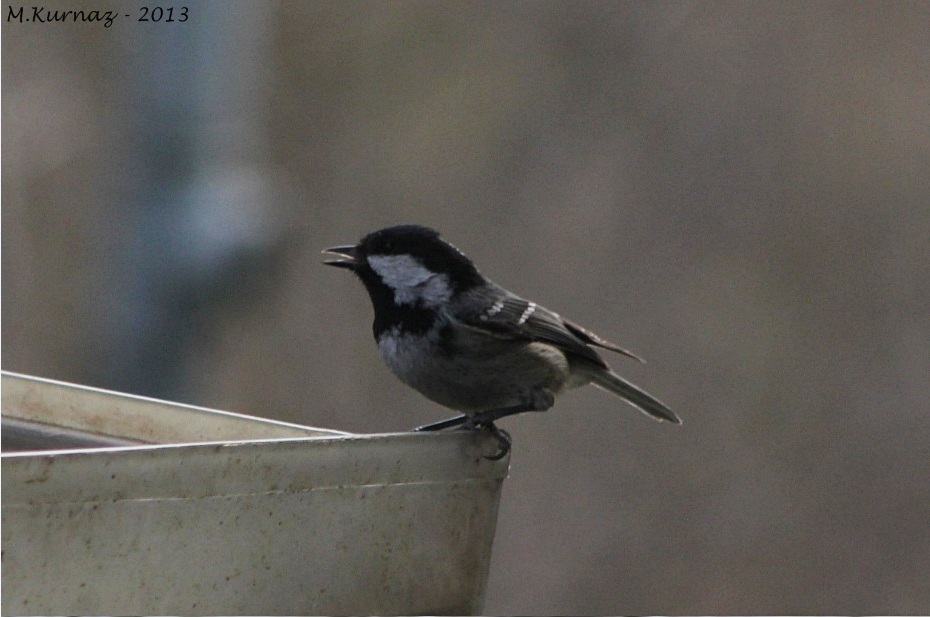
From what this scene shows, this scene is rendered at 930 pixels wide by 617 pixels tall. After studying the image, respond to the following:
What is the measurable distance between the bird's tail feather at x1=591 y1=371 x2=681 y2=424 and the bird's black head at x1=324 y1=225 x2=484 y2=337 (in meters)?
0.58

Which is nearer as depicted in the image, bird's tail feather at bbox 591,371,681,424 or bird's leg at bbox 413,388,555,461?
bird's leg at bbox 413,388,555,461

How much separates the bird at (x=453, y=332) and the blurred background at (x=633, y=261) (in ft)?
5.98

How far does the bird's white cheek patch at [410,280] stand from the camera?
10.2 feet

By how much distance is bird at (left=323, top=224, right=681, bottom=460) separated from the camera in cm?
304

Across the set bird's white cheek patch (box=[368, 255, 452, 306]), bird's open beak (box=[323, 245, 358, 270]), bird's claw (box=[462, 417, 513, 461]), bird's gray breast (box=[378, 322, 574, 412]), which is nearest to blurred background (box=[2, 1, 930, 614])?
bird's open beak (box=[323, 245, 358, 270])

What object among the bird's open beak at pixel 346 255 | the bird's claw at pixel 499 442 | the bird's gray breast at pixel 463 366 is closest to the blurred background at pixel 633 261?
the bird's open beak at pixel 346 255

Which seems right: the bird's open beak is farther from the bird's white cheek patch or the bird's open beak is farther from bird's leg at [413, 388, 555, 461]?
bird's leg at [413, 388, 555, 461]

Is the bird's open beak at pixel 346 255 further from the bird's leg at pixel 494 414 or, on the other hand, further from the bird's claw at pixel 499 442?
the bird's claw at pixel 499 442

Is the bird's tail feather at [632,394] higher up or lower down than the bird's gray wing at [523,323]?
lower down

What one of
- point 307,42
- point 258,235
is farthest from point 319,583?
point 307,42

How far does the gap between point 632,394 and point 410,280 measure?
883mm

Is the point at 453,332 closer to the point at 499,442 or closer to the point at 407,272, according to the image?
the point at 407,272

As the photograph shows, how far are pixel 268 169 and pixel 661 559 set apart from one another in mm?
3633

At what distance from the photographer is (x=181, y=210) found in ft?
14.9
